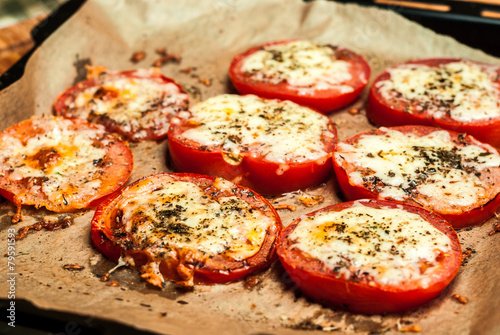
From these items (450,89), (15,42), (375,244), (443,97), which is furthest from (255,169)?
(15,42)

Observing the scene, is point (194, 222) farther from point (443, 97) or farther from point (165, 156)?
point (443, 97)

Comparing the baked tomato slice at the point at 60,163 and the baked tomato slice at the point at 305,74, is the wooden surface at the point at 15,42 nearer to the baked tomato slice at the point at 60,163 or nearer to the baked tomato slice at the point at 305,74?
the baked tomato slice at the point at 60,163

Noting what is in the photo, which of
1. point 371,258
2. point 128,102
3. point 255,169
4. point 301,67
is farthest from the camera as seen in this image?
point 301,67

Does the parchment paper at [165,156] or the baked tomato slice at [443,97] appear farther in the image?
the baked tomato slice at [443,97]

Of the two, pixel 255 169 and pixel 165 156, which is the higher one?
pixel 255 169

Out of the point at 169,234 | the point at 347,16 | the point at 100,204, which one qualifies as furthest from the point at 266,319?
the point at 347,16

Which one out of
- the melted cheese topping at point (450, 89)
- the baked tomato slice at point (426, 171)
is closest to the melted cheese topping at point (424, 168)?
the baked tomato slice at point (426, 171)

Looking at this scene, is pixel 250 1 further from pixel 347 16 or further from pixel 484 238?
pixel 484 238
